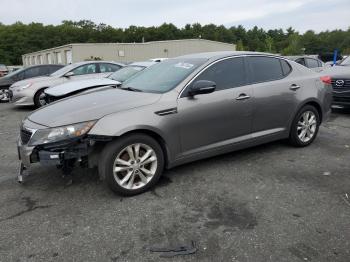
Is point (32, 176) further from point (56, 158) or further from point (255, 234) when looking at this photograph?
point (255, 234)

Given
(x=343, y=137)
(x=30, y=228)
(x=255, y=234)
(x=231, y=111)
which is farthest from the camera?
(x=343, y=137)

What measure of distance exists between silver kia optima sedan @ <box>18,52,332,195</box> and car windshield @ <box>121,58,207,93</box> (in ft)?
0.06

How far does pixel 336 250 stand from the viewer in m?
2.90

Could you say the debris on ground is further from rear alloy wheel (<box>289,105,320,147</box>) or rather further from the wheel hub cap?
rear alloy wheel (<box>289,105,320,147</box>)

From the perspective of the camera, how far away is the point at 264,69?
17.1 ft

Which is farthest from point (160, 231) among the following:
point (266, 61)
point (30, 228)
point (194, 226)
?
point (266, 61)

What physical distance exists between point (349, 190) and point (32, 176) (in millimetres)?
3941

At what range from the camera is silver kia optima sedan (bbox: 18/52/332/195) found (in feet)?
12.5

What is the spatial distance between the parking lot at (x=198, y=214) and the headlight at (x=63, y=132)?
706 millimetres

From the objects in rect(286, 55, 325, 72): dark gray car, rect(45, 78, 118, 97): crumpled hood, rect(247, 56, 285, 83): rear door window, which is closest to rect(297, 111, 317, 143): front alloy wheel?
rect(247, 56, 285, 83): rear door window

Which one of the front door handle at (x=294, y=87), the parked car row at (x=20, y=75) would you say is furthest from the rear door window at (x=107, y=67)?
the front door handle at (x=294, y=87)

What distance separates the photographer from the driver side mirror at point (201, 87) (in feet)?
14.0

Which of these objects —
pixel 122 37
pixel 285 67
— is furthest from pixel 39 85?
pixel 122 37

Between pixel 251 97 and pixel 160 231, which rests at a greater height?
pixel 251 97
